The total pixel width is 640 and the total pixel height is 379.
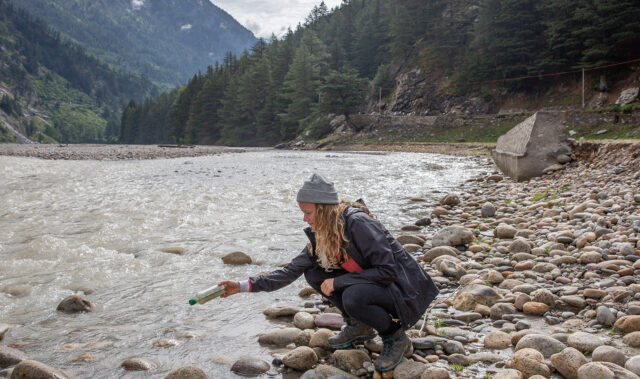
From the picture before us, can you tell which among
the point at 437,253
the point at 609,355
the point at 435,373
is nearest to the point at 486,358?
the point at 435,373

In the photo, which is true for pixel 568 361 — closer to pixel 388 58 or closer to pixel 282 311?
pixel 282 311

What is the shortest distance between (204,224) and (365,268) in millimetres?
7056

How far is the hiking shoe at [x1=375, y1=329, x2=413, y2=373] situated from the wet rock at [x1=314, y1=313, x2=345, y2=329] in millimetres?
807

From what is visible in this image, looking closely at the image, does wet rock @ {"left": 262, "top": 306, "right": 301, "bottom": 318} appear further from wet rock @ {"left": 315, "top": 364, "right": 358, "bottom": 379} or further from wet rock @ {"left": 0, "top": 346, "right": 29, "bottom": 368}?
wet rock @ {"left": 0, "top": 346, "right": 29, "bottom": 368}

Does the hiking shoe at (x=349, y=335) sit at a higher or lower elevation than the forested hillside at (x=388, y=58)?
lower

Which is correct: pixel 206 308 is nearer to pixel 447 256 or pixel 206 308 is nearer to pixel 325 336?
pixel 325 336

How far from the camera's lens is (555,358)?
293 centimetres

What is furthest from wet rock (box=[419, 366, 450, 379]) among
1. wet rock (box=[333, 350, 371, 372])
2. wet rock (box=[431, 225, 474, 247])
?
wet rock (box=[431, 225, 474, 247])

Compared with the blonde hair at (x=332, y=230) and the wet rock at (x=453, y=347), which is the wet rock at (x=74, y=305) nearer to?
the blonde hair at (x=332, y=230)

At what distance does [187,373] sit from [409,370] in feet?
5.42

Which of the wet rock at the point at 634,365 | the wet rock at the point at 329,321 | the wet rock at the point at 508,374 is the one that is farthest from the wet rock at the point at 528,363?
the wet rock at the point at 329,321

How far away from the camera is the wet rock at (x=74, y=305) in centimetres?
475

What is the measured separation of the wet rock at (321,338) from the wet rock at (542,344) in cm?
153

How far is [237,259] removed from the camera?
664cm
